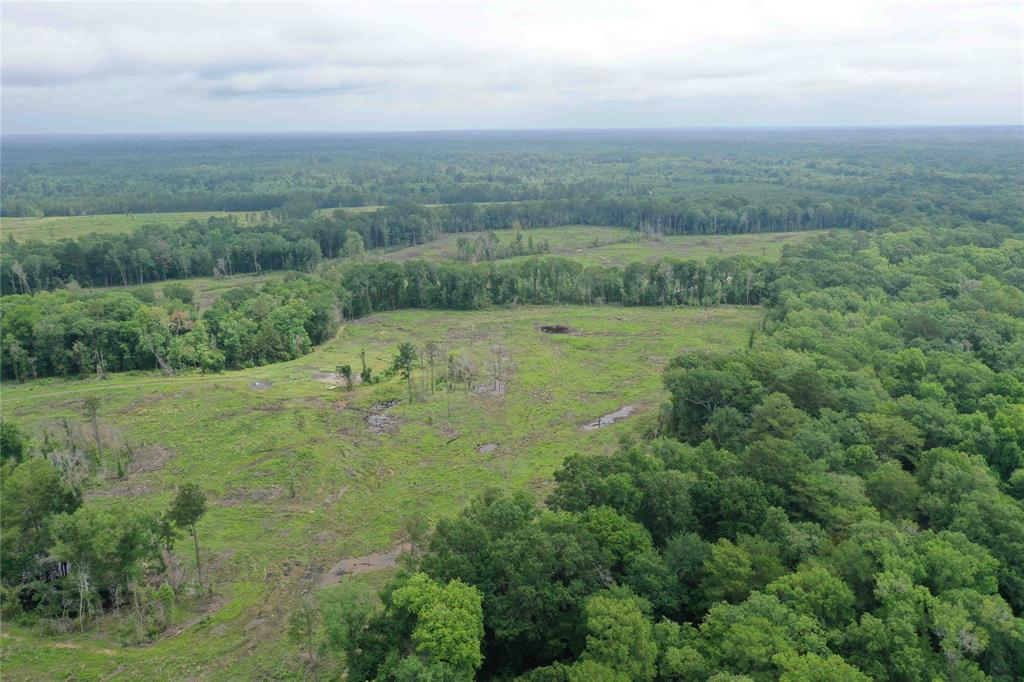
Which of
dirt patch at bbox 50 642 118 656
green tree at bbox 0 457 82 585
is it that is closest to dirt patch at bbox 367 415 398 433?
green tree at bbox 0 457 82 585

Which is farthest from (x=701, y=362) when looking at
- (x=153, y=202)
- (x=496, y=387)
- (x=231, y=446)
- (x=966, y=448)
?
(x=153, y=202)

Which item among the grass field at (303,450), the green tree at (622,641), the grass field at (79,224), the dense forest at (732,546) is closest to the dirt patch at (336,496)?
the grass field at (303,450)

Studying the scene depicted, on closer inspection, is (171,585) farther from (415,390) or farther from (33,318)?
(33,318)

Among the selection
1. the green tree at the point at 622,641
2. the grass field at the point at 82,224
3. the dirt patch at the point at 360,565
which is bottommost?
the dirt patch at the point at 360,565

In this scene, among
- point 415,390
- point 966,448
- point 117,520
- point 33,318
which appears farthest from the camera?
point 33,318

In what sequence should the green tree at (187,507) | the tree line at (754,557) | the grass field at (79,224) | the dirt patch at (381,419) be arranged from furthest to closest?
the grass field at (79,224)
the dirt patch at (381,419)
the green tree at (187,507)
the tree line at (754,557)

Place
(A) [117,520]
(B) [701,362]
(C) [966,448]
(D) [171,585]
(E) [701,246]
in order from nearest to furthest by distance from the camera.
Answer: (A) [117,520]
(D) [171,585]
(C) [966,448]
(B) [701,362]
(E) [701,246]

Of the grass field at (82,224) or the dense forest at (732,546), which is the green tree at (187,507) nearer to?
the dense forest at (732,546)
